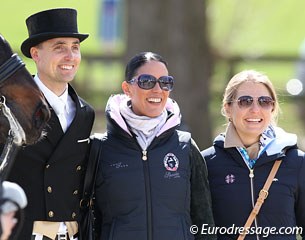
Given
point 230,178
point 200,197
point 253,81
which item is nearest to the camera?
point 200,197

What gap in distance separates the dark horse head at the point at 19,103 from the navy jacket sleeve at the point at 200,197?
3.36 feet

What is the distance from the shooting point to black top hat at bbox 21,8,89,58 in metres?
4.78

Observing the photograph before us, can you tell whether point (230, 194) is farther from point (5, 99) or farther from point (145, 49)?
point (145, 49)

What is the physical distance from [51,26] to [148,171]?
3.37 ft

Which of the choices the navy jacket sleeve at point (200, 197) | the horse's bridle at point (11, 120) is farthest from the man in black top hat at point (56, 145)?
the navy jacket sleeve at point (200, 197)

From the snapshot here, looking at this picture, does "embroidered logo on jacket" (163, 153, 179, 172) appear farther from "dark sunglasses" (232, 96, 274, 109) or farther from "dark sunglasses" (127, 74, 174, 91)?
"dark sunglasses" (232, 96, 274, 109)

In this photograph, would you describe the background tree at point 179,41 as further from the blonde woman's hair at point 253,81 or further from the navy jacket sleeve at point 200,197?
the navy jacket sleeve at point 200,197

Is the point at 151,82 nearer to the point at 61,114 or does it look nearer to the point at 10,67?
the point at 61,114

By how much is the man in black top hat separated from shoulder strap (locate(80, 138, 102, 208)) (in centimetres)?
4

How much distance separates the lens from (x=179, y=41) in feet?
39.6

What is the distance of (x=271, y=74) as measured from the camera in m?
21.4

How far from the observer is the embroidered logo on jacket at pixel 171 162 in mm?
4785

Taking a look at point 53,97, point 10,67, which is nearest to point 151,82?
point 53,97

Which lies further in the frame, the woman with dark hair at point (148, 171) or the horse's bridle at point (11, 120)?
the woman with dark hair at point (148, 171)
